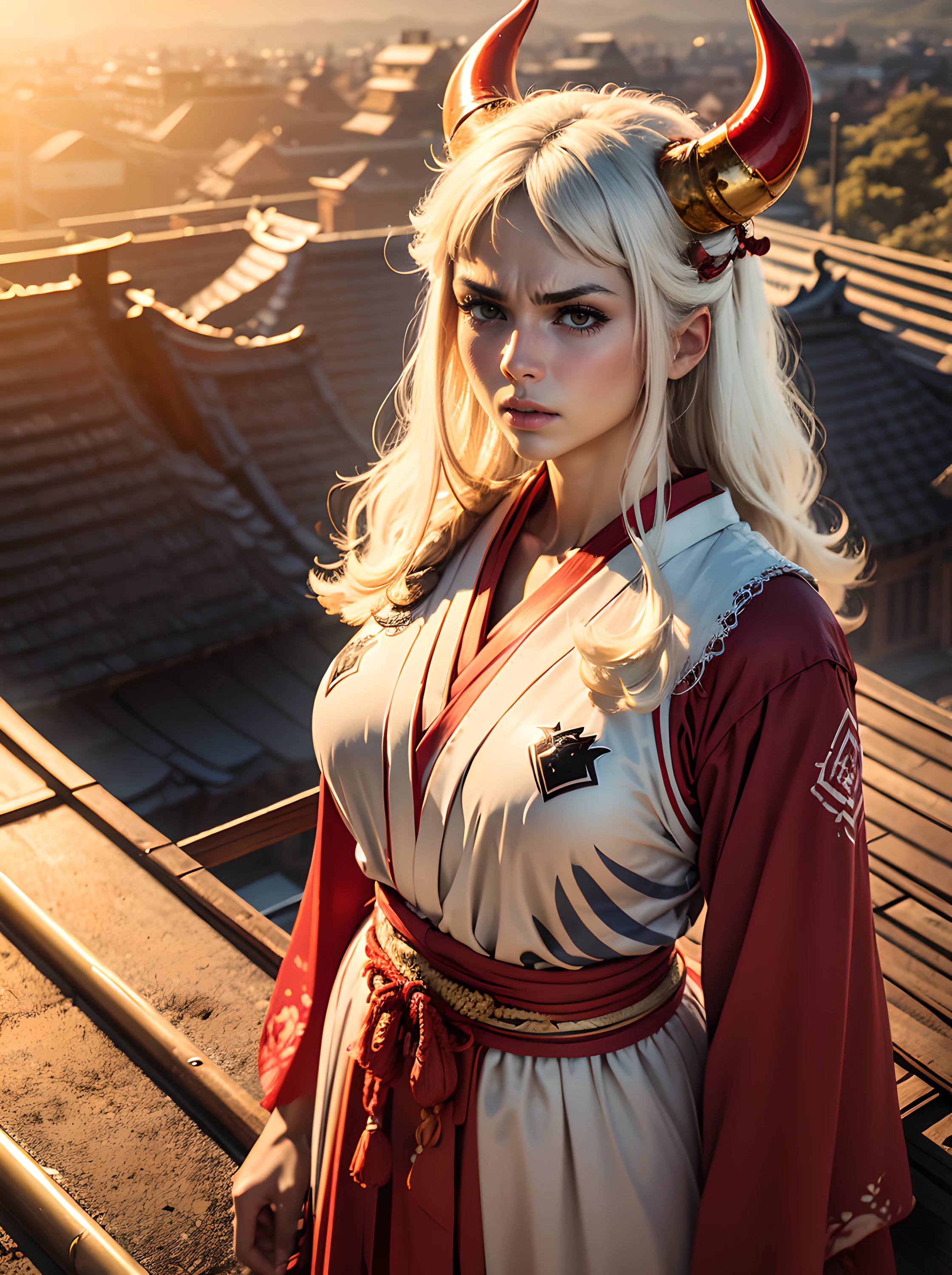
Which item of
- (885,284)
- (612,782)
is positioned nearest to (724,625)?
(612,782)

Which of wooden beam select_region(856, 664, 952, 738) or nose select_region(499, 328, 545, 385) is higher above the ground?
nose select_region(499, 328, 545, 385)

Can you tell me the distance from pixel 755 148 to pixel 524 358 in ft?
1.52

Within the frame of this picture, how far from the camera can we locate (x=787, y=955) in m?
1.67

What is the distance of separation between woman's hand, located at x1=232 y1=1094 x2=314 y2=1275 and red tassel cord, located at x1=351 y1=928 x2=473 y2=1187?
294 millimetres

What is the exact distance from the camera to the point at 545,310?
69.6 inches

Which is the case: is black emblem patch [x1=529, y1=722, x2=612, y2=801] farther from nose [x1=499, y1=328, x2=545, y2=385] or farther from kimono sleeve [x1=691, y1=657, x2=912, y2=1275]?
nose [x1=499, y1=328, x2=545, y2=385]

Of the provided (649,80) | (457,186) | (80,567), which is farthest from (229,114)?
(457,186)

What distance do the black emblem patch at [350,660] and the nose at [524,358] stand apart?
2.17 ft

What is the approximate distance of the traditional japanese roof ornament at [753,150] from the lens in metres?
1.67

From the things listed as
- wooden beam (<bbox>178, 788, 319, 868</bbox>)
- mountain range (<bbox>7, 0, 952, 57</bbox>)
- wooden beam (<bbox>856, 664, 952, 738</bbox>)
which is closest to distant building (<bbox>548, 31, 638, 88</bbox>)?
wooden beam (<bbox>856, 664, 952, 738</bbox>)

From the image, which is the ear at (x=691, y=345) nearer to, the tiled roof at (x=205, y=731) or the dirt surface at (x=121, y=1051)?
the dirt surface at (x=121, y=1051)

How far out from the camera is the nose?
1.77 meters

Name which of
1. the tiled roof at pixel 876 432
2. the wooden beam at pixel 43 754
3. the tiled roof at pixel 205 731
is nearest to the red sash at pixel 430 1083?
the wooden beam at pixel 43 754

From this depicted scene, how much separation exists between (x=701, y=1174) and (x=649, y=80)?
196 feet
